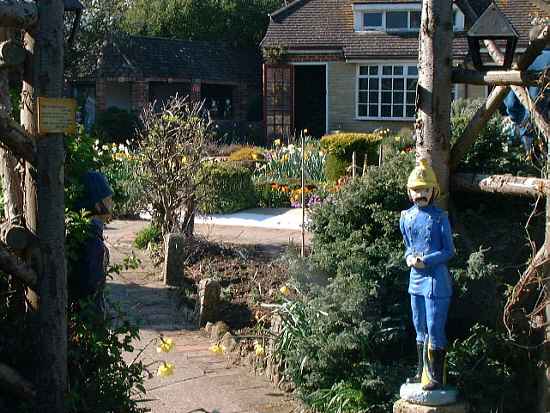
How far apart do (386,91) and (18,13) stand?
2305cm

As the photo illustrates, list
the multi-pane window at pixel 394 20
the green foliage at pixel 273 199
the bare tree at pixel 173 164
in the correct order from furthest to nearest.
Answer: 1. the multi-pane window at pixel 394 20
2. the green foliage at pixel 273 199
3. the bare tree at pixel 173 164

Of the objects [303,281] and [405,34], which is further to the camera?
[405,34]

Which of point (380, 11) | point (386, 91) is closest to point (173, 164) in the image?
point (386, 91)

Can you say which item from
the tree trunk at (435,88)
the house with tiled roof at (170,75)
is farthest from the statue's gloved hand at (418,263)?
the house with tiled roof at (170,75)

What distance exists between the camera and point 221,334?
768 centimetres

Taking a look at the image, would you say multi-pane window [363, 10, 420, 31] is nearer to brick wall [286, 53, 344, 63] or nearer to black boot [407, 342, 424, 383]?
brick wall [286, 53, 344, 63]

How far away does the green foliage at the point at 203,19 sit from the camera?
111 feet

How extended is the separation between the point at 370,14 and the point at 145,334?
2091cm

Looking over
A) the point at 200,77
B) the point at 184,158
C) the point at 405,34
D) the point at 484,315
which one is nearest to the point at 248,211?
the point at 184,158

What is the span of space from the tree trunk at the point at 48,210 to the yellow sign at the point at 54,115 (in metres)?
0.06

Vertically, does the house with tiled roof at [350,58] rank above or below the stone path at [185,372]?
above

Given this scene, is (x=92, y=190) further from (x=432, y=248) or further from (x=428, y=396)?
(x=428, y=396)

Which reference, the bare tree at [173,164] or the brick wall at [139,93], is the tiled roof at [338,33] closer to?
the brick wall at [139,93]

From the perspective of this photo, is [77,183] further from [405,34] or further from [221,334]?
[405,34]
